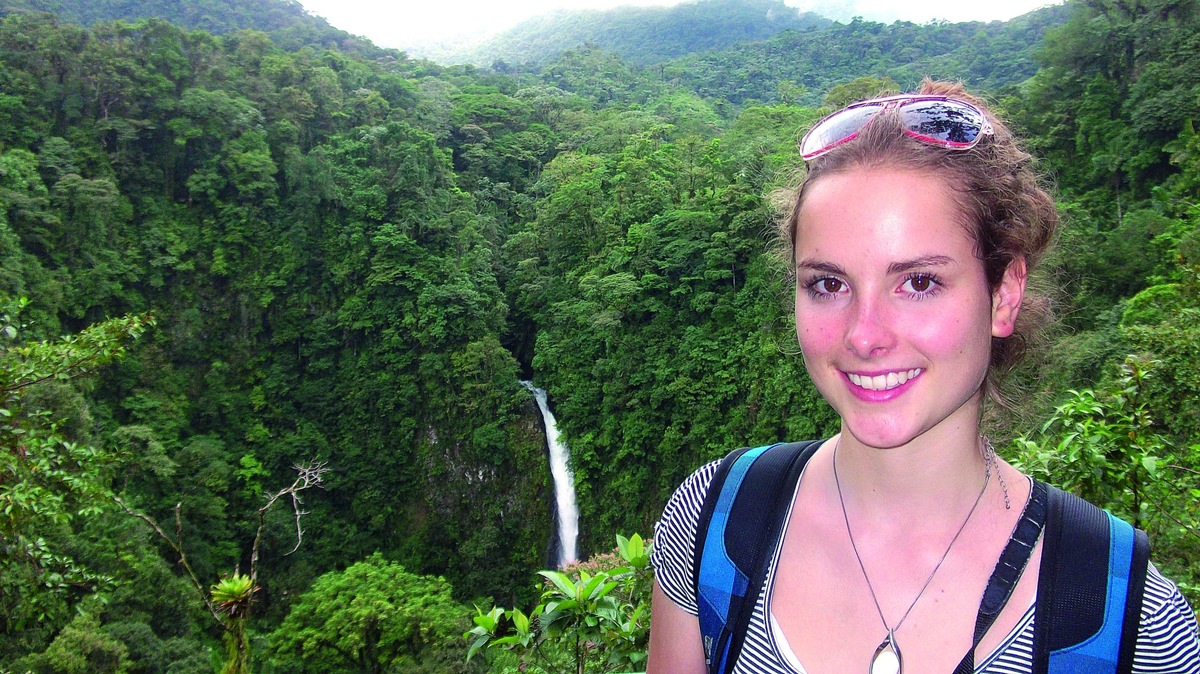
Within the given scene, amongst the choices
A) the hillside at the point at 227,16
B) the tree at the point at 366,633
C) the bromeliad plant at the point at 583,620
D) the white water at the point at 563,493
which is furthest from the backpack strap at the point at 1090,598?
the hillside at the point at 227,16

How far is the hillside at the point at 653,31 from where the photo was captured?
62750 millimetres

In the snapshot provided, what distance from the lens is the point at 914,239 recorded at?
771mm

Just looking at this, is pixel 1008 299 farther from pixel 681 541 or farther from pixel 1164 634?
pixel 681 541

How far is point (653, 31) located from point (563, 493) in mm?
61634

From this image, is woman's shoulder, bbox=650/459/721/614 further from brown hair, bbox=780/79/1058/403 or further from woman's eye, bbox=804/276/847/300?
brown hair, bbox=780/79/1058/403

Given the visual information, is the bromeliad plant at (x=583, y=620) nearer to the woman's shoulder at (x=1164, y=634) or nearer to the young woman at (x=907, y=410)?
the young woman at (x=907, y=410)

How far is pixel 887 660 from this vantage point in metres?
0.81

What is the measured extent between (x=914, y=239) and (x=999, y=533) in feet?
1.22

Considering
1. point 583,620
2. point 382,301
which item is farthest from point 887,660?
point 382,301

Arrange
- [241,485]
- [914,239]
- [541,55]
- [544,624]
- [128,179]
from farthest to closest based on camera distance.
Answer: [541,55] → [128,179] → [241,485] → [544,624] → [914,239]

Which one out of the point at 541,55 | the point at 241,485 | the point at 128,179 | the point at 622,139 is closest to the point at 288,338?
the point at 241,485

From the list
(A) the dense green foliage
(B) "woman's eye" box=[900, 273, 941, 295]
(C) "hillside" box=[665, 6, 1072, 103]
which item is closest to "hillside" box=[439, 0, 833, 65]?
(C) "hillside" box=[665, 6, 1072, 103]

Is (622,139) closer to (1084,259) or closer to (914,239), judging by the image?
(1084,259)

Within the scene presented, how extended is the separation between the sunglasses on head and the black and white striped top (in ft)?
1.54
